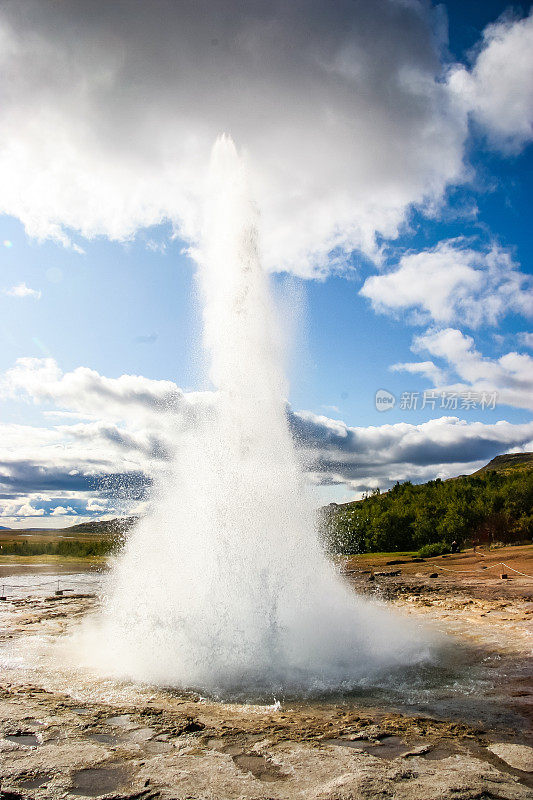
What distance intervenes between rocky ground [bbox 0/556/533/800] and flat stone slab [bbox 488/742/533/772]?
24mm

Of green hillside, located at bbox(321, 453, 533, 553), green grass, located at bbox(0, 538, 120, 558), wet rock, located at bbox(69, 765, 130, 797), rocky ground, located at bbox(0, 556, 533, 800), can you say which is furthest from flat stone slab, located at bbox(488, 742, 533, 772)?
green grass, located at bbox(0, 538, 120, 558)

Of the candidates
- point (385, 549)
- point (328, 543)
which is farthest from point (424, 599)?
point (385, 549)

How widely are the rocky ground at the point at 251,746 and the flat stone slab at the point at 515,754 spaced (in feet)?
0.08

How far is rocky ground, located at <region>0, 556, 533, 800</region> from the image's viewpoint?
5.18m

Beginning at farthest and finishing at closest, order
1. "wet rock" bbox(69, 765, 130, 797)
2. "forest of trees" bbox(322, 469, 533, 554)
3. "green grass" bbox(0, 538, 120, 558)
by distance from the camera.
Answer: "green grass" bbox(0, 538, 120, 558), "forest of trees" bbox(322, 469, 533, 554), "wet rock" bbox(69, 765, 130, 797)

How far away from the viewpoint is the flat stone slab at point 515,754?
569cm

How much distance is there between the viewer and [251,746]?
631 centimetres

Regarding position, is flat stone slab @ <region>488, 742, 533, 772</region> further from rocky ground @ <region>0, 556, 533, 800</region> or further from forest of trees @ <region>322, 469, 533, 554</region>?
forest of trees @ <region>322, 469, 533, 554</region>

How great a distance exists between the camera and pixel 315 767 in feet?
18.7

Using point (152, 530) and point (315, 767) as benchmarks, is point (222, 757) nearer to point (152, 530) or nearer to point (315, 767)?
point (315, 767)

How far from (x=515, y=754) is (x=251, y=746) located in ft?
10.9

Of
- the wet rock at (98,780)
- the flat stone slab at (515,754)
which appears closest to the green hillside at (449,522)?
the flat stone slab at (515,754)

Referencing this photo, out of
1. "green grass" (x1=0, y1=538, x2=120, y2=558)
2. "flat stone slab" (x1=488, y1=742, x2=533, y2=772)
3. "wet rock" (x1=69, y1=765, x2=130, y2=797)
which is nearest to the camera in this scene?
"wet rock" (x1=69, y1=765, x2=130, y2=797)

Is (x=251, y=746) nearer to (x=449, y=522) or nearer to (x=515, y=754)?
(x=515, y=754)
